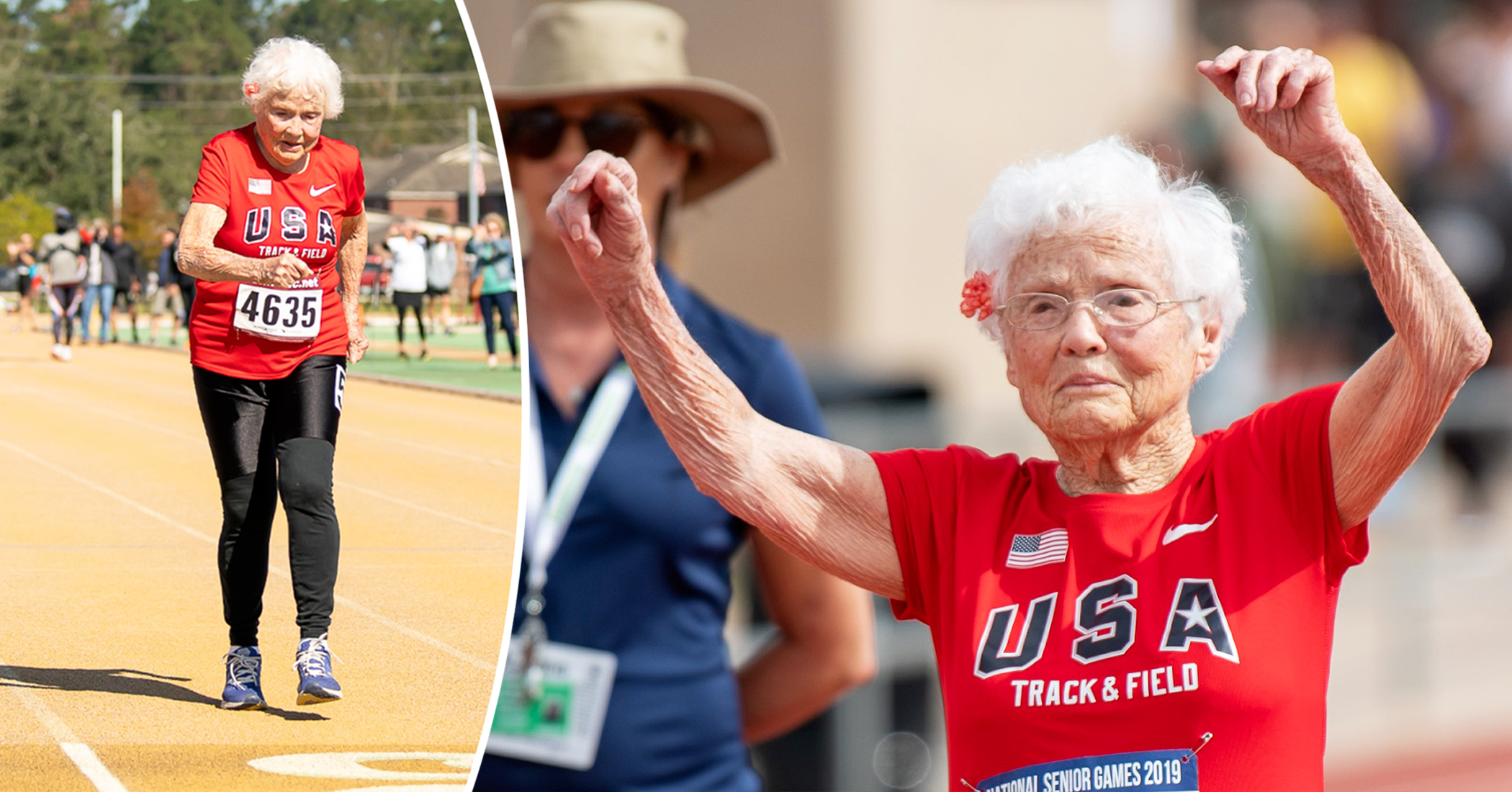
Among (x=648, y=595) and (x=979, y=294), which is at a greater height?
(x=979, y=294)

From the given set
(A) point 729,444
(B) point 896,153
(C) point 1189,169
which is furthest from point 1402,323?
(B) point 896,153

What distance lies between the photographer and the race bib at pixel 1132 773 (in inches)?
61.2

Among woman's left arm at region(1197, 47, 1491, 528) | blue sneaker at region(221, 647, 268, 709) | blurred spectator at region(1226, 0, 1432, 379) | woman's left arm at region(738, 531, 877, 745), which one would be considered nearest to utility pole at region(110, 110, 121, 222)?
blue sneaker at region(221, 647, 268, 709)

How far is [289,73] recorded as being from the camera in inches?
29.5

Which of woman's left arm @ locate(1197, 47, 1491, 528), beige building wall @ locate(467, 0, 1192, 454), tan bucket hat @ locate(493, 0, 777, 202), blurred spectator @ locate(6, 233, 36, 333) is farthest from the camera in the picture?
beige building wall @ locate(467, 0, 1192, 454)

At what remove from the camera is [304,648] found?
31.3 inches

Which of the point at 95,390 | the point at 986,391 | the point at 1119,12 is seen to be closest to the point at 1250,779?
the point at 95,390

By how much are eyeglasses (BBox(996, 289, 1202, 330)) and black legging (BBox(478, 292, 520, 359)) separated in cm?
90

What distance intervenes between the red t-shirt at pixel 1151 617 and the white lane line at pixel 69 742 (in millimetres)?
998

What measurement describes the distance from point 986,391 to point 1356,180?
6777mm

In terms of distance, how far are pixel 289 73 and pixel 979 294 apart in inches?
42.6

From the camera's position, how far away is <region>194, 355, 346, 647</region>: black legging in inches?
29.4

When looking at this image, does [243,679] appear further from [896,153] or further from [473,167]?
[896,153]

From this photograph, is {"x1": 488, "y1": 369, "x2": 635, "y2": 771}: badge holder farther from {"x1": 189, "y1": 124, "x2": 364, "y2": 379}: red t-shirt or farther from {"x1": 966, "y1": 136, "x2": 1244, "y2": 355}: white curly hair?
{"x1": 189, "y1": 124, "x2": 364, "y2": 379}: red t-shirt
